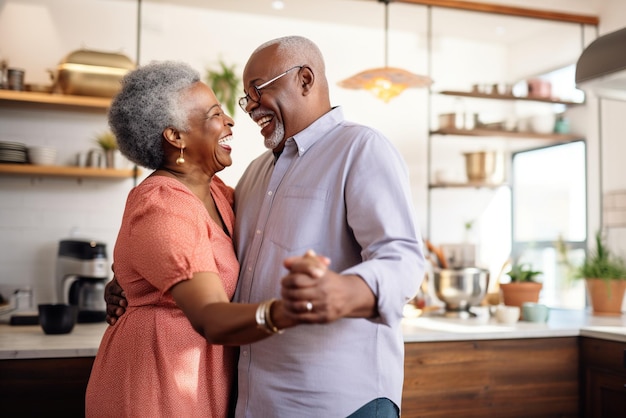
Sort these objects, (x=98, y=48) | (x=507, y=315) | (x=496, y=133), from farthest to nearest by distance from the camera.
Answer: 1. (x=496, y=133)
2. (x=98, y=48)
3. (x=507, y=315)

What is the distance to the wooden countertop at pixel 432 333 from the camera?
2.34 m

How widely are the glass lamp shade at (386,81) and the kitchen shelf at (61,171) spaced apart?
1480 millimetres

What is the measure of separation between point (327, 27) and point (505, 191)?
204cm

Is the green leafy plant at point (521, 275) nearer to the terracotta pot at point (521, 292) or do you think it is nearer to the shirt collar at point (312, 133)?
the terracotta pot at point (521, 292)

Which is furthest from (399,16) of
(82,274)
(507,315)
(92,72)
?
(82,274)

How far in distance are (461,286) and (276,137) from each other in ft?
6.41

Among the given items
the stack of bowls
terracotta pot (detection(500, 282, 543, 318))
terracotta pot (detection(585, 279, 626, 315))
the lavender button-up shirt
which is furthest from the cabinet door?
the stack of bowls

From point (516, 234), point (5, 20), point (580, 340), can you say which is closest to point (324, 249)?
point (580, 340)

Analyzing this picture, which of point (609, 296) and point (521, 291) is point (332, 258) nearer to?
point (521, 291)

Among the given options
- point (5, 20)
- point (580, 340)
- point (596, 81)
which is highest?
point (5, 20)

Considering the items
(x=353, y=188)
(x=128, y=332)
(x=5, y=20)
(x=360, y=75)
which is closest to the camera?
(x=353, y=188)

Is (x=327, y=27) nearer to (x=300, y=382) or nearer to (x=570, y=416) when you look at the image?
(x=570, y=416)

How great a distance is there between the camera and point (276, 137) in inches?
66.8

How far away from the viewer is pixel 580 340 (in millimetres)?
3123
